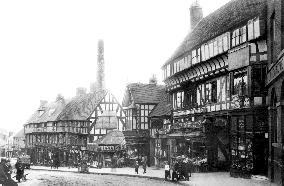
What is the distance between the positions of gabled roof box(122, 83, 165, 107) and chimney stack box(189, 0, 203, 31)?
8.56 m

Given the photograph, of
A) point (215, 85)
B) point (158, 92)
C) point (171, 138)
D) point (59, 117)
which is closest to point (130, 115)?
point (158, 92)

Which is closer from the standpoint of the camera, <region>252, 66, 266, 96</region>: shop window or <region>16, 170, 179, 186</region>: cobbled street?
<region>252, 66, 266, 96</region>: shop window

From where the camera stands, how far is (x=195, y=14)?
4266cm

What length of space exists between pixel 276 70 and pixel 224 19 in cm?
1260

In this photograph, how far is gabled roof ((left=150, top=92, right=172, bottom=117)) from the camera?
136 feet

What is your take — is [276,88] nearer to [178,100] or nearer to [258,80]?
[258,80]

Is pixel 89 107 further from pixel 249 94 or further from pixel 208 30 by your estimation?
pixel 249 94

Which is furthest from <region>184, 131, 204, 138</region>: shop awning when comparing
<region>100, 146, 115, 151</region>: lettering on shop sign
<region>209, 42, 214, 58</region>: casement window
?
<region>100, 146, 115, 151</region>: lettering on shop sign

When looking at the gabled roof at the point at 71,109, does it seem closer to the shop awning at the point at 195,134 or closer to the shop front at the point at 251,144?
the shop awning at the point at 195,134

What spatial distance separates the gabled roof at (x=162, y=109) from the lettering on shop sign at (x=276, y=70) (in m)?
18.9

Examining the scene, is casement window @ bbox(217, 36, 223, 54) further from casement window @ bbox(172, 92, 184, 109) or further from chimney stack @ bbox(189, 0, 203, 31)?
chimney stack @ bbox(189, 0, 203, 31)

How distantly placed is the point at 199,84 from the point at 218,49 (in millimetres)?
4812

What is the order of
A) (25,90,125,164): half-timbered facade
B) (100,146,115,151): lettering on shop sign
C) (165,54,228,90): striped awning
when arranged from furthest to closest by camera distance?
(25,90,125,164): half-timbered facade
(100,146,115,151): lettering on shop sign
(165,54,228,90): striped awning

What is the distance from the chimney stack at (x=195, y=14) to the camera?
139 ft
